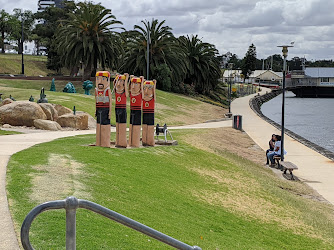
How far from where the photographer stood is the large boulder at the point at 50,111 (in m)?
27.7

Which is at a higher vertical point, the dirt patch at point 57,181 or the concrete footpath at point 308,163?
the dirt patch at point 57,181

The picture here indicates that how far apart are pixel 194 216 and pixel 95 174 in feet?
9.12

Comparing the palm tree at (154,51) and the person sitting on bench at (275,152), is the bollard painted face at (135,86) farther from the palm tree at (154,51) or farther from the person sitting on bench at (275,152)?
the palm tree at (154,51)

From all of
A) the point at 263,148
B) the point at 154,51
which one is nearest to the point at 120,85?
the point at 263,148

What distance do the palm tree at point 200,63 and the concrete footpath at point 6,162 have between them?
170 feet

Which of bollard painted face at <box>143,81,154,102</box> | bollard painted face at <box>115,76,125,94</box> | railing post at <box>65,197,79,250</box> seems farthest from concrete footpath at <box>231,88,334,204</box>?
railing post at <box>65,197,79,250</box>

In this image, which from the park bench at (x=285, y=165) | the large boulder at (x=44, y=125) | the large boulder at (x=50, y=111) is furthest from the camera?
the large boulder at (x=50, y=111)

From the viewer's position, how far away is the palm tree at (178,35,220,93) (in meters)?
74.5


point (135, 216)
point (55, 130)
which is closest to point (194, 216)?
point (135, 216)

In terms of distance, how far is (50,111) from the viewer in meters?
28.0

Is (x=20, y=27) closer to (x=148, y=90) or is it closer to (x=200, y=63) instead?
(x=200, y=63)

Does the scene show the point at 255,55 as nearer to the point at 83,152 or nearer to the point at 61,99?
the point at 61,99

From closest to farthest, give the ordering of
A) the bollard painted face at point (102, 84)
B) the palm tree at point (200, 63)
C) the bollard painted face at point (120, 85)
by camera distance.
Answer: the bollard painted face at point (102, 84) < the bollard painted face at point (120, 85) < the palm tree at point (200, 63)

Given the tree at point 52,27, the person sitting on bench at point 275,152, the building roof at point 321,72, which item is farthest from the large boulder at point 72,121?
the building roof at point 321,72
